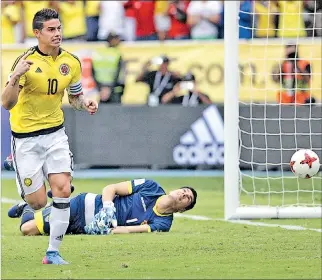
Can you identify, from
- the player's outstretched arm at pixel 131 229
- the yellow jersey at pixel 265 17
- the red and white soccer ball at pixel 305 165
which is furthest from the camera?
the yellow jersey at pixel 265 17

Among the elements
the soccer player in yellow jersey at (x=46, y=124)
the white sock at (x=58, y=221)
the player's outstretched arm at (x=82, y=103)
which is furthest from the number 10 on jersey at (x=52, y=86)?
the white sock at (x=58, y=221)

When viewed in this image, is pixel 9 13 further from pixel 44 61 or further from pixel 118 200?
pixel 44 61

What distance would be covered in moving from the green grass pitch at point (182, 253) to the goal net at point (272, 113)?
800mm

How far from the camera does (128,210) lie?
1122 cm

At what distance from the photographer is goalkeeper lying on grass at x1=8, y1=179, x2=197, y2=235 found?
11.0m

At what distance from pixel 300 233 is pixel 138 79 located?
9548mm

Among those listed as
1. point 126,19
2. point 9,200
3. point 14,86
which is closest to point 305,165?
point 14,86

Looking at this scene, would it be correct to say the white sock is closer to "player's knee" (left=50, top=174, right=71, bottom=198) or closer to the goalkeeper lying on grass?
"player's knee" (left=50, top=174, right=71, bottom=198)

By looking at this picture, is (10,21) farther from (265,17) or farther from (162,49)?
(265,17)

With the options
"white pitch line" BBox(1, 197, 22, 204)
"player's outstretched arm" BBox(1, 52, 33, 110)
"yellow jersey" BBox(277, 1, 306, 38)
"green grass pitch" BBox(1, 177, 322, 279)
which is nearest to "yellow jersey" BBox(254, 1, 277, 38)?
"yellow jersey" BBox(277, 1, 306, 38)

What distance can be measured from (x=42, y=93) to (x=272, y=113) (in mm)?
9026

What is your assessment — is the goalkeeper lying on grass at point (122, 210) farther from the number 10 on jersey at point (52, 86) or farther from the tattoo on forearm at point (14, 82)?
the tattoo on forearm at point (14, 82)

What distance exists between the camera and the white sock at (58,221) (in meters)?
8.91

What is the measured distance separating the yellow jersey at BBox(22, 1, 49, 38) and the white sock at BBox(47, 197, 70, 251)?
1255 centimetres
